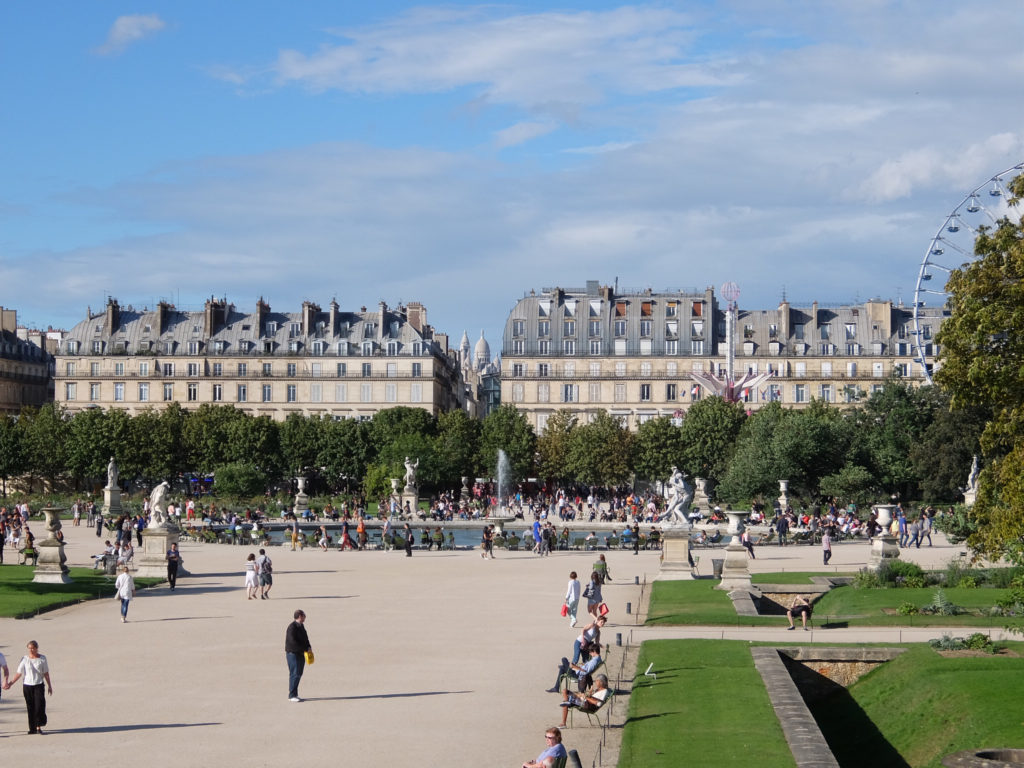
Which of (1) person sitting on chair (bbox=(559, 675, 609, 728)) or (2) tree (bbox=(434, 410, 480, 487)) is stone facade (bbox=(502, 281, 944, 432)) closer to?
(2) tree (bbox=(434, 410, 480, 487))

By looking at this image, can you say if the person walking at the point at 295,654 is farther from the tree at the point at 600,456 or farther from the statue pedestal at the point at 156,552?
the tree at the point at 600,456

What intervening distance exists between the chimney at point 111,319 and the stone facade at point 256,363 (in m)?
0.11

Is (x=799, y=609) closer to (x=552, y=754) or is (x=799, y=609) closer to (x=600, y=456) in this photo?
(x=552, y=754)

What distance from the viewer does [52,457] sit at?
98938 millimetres

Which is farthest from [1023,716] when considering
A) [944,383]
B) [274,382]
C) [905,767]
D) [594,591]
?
[274,382]

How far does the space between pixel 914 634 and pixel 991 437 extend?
14.8ft

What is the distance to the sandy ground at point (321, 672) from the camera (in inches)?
753

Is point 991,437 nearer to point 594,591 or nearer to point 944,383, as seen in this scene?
point 944,383

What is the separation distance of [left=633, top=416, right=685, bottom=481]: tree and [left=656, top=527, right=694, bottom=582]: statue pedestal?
55.2 meters

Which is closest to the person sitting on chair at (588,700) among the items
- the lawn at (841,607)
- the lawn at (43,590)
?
the lawn at (841,607)

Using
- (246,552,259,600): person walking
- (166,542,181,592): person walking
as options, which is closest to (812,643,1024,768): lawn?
(246,552,259,600): person walking

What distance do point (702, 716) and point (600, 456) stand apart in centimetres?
8129

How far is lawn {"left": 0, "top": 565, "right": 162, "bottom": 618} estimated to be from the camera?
33.2 meters

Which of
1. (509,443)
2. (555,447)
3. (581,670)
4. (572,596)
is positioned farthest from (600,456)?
(581,670)
